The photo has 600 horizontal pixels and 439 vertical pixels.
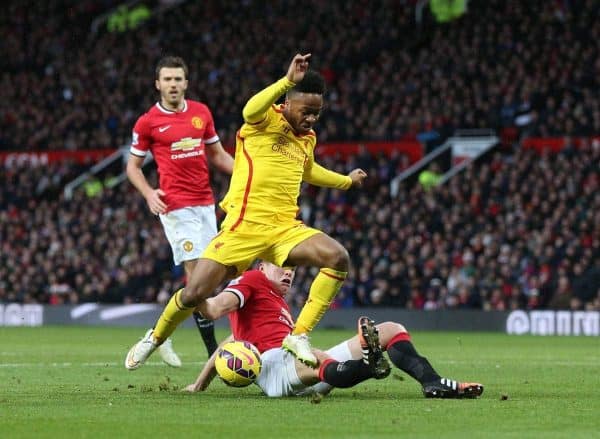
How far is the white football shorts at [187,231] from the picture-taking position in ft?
42.6

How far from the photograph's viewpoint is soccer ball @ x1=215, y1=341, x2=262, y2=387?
9609 mm

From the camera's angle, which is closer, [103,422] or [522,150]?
[103,422]

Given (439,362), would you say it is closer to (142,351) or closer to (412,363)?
(142,351)

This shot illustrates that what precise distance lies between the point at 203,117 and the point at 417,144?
19.8 meters

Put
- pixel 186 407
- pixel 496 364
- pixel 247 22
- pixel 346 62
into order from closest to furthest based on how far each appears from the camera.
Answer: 1. pixel 186 407
2. pixel 496 364
3. pixel 346 62
4. pixel 247 22

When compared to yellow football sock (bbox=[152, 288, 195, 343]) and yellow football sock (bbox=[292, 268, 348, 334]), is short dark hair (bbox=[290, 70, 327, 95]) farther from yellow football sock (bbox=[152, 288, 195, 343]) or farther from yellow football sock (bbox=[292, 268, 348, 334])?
yellow football sock (bbox=[152, 288, 195, 343])

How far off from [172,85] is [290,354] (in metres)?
3.78

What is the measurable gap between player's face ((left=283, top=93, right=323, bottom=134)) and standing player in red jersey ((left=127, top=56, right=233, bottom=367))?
2.28 metres

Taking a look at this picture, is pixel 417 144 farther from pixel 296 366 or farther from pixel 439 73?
pixel 296 366

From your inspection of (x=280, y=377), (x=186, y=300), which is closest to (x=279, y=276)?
(x=186, y=300)

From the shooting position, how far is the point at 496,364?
599 inches

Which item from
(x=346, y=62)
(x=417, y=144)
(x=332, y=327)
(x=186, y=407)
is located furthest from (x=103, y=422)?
(x=346, y=62)

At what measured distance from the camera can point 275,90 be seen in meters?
9.95

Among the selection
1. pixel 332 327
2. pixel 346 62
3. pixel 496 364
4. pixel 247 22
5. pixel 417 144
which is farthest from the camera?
pixel 247 22
